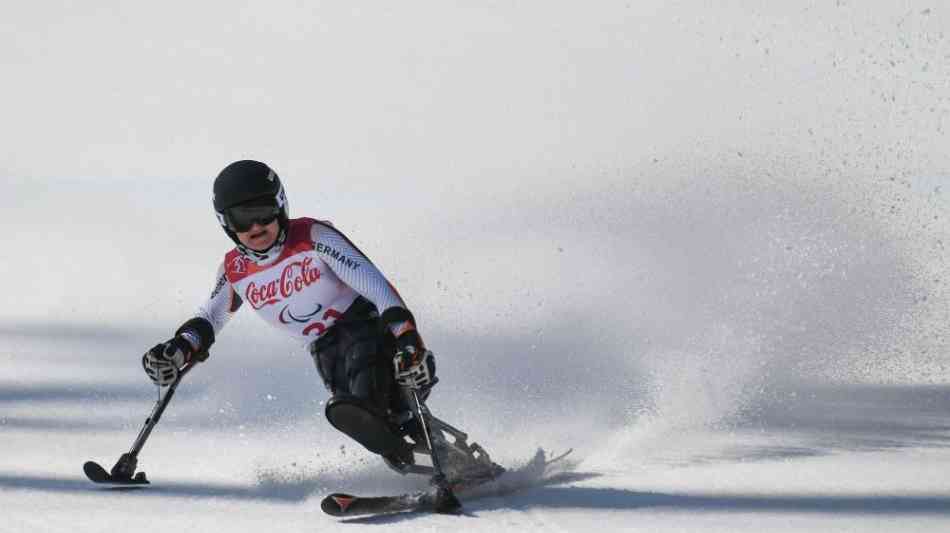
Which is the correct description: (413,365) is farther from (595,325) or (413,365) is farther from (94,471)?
(595,325)

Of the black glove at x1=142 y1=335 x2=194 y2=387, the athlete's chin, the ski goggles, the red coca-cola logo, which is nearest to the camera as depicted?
the ski goggles

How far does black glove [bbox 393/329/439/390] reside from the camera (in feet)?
17.5

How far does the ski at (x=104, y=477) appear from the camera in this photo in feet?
19.0

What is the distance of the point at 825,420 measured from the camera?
722 cm

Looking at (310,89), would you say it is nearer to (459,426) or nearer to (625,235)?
(625,235)

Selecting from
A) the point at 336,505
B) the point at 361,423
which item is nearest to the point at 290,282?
the point at 361,423

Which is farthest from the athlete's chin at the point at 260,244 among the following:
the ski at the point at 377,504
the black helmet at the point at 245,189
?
the ski at the point at 377,504

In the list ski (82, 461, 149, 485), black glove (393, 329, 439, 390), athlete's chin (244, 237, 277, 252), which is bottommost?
ski (82, 461, 149, 485)

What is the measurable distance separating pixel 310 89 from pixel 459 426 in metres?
24.7

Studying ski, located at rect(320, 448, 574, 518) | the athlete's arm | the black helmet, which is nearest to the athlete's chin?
the black helmet

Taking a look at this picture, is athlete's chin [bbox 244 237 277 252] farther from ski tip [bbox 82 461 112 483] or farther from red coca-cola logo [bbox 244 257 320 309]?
ski tip [bbox 82 461 112 483]

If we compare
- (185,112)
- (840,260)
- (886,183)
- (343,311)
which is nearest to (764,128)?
(886,183)

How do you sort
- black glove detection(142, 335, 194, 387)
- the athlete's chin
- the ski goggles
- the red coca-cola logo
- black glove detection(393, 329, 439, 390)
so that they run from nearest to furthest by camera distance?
black glove detection(393, 329, 439, 390) < the ski goggles < the athlete's chin < the red coca-cola logo < black glove detection(142, 335, 194, 387)

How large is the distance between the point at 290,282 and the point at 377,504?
1.13 metres
